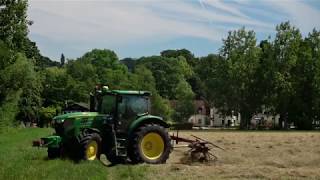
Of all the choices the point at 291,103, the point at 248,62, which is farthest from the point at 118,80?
the point at 291,103

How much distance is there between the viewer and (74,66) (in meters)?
125

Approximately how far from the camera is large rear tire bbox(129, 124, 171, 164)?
69.0 feet

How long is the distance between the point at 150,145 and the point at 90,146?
2.54 m

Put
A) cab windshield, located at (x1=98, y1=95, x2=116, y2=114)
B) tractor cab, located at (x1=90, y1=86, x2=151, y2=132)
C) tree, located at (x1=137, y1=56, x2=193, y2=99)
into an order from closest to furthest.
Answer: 1. tractor cab, located at (x1=90, y1=86, x2=151, y2=132)
2. cab windshield, located at (x1=98, y1=95, x2=116, y2=114)
3. tree, located at (x1=137, y1=56, x2=193, y2=99)

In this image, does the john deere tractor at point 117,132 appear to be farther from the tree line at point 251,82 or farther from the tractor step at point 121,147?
the tree line at point 251,82

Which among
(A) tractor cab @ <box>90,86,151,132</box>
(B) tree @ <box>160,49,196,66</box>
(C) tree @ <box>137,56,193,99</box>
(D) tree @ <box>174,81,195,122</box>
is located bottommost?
(A) tractor cab @ <box>90,86,151,132</box>

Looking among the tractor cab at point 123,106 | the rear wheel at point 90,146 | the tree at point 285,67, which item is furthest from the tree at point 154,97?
the rear wheel at point 90,146

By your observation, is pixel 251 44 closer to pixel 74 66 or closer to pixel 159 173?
pixel 74 66

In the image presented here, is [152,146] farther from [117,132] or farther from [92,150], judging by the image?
[92,150]

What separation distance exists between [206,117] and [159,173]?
136 meters

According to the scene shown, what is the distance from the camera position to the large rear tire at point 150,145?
2104 cm

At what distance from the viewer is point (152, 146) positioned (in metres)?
21.8

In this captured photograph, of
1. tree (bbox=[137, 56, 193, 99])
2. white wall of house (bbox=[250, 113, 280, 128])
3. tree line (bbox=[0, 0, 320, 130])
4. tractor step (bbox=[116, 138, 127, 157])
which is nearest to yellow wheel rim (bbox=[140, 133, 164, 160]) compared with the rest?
tractor step (bbox=[116, 138, 127, 157])

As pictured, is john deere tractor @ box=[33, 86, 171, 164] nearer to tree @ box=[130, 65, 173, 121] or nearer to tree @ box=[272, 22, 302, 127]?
tree @ box=[272, 22, 302, 127]
